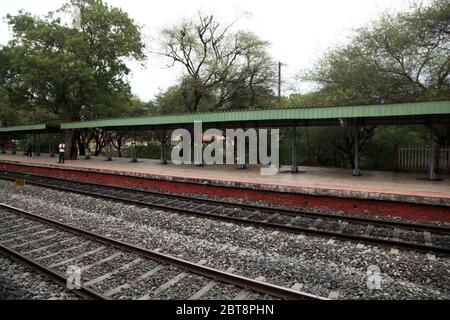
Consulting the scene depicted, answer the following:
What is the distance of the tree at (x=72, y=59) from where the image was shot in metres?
22.4

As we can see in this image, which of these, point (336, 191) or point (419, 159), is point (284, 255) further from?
point (419, 159)

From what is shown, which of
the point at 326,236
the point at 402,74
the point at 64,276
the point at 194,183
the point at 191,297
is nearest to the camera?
the point at 191,297

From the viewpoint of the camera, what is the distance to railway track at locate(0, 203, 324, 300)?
460 centimetres

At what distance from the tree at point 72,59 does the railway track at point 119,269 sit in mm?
18097

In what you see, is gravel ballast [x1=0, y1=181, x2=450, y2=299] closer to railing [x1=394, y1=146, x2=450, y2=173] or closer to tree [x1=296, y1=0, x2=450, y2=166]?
railing [x1=394, y1=146, x2=450, y2=173]

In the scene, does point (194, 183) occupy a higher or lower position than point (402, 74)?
lower

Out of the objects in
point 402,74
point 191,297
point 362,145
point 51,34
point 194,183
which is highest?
point 51,34

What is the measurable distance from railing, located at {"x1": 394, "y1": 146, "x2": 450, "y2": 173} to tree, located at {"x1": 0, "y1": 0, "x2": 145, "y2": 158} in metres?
20.4

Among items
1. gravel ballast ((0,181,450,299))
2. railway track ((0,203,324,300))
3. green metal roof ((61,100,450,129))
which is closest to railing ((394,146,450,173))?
green metal roof ((61,100,450,129))

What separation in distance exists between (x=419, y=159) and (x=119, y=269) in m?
14.4

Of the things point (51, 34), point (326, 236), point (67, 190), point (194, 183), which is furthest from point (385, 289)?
point (51, 34)

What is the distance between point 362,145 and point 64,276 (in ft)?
56.8

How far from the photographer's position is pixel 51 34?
2298 cm
